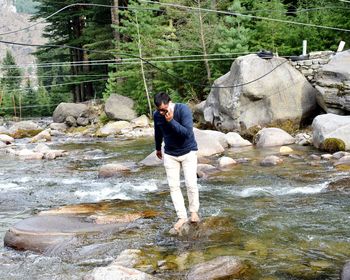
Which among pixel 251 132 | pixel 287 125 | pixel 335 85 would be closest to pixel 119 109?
pixel 251 132

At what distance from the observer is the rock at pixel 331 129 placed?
10.8 meters

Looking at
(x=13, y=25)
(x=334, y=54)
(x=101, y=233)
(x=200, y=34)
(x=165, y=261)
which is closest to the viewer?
(x=165, y=261)

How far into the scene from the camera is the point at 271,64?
1488 cm

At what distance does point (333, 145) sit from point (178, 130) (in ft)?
23.2

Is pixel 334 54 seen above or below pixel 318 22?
below

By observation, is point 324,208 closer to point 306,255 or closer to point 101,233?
point 306,255

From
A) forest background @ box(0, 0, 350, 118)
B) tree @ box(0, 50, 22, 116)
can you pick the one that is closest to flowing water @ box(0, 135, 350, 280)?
forest background @ box(0, 0, 350, 118)

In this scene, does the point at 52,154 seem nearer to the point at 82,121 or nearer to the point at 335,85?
the point at 335,85

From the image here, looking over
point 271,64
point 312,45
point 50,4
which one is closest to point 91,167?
point 271,64

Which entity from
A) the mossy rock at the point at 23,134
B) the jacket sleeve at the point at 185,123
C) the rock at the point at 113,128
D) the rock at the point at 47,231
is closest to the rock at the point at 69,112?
the mossy rock at the point at 23,134

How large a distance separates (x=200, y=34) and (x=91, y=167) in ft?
35.3

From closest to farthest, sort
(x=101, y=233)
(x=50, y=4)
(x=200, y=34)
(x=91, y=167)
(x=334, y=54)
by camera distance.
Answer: (x=101, y=233), (x=91, y=167), (x=334, y=54), (x=200, y=34), (x=50, y=4)

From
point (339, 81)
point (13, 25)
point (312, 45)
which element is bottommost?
point (339, 81)

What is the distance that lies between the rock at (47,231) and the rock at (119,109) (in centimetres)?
1729
